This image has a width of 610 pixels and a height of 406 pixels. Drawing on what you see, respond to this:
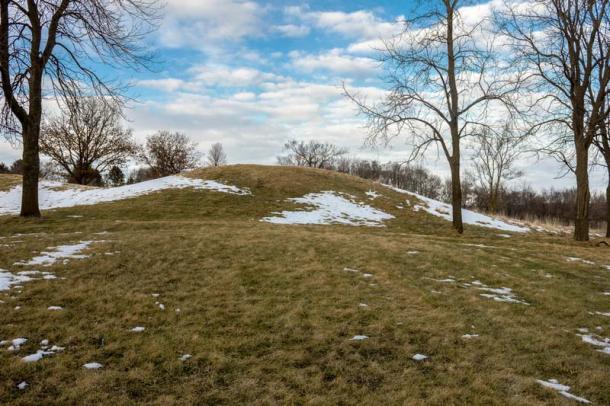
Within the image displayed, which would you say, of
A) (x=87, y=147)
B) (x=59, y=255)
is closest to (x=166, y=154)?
(x=87, y=147)

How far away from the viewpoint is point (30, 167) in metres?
14.8

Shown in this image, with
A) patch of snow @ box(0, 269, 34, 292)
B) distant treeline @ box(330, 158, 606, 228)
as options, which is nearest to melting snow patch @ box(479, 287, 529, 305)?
patch of snow @ box(0, 269, 34, 292)

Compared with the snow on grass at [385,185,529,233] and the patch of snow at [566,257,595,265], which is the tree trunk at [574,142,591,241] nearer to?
the patch of snow at [566,257,595,265]

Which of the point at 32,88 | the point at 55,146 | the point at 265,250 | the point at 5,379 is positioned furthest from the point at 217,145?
the point at 5,379

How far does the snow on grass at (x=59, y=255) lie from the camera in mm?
8514

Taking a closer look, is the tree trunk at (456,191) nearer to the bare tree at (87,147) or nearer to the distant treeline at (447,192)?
the bare tree at (87,147)

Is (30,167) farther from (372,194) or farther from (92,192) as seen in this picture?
(372,194)

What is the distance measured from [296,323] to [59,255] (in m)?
6.34

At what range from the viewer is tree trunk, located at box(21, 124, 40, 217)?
47.7 ft

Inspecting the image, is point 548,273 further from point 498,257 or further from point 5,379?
point 5,379

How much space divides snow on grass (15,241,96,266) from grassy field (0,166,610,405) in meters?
0.23

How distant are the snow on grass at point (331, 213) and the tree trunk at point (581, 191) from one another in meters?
9.62

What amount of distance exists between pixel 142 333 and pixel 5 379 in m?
1.70

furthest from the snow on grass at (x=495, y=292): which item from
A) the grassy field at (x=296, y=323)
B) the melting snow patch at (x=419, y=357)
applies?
the melting snow patch at (x=419, y=357)
